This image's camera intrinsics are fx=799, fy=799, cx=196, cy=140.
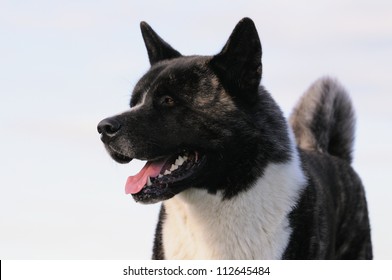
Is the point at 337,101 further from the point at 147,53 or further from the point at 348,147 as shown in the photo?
the point at 147,53

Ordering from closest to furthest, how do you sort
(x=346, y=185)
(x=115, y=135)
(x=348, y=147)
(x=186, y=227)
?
1. (x=115, y=135)
2. (x=186, y=227)
3. (x=346, y=185)
4. (x=348, y=147)

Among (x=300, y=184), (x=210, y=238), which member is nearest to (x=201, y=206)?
(x=210, y=238)

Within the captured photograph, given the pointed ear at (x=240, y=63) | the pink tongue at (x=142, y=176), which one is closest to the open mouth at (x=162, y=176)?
the pink tongue at (x=142, y=176)

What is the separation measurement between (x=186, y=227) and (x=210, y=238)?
216 millimetres

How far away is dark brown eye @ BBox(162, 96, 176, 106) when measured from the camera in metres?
5.63

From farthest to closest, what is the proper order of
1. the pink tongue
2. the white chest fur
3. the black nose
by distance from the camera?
the white chest fur
the pink tongue
the black nose

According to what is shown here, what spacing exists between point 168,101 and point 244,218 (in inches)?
39.2

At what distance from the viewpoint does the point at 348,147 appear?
8086 mm

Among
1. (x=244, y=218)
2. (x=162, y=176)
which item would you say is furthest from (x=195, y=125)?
(x=244, y=218)

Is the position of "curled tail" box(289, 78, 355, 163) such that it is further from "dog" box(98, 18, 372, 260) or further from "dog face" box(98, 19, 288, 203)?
"dog face" box(98, 19, 288, 203)

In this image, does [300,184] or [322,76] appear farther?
[322,76]

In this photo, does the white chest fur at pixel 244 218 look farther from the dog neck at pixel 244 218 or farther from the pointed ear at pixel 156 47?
the pointed ear at pixel 156 47

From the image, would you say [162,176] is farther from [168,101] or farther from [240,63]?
[240,63]

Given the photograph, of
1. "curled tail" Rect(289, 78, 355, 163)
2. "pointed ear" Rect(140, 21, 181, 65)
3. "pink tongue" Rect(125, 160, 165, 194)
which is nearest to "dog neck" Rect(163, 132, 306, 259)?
"pink tongue" Rect(125, 160, 165, 194)
